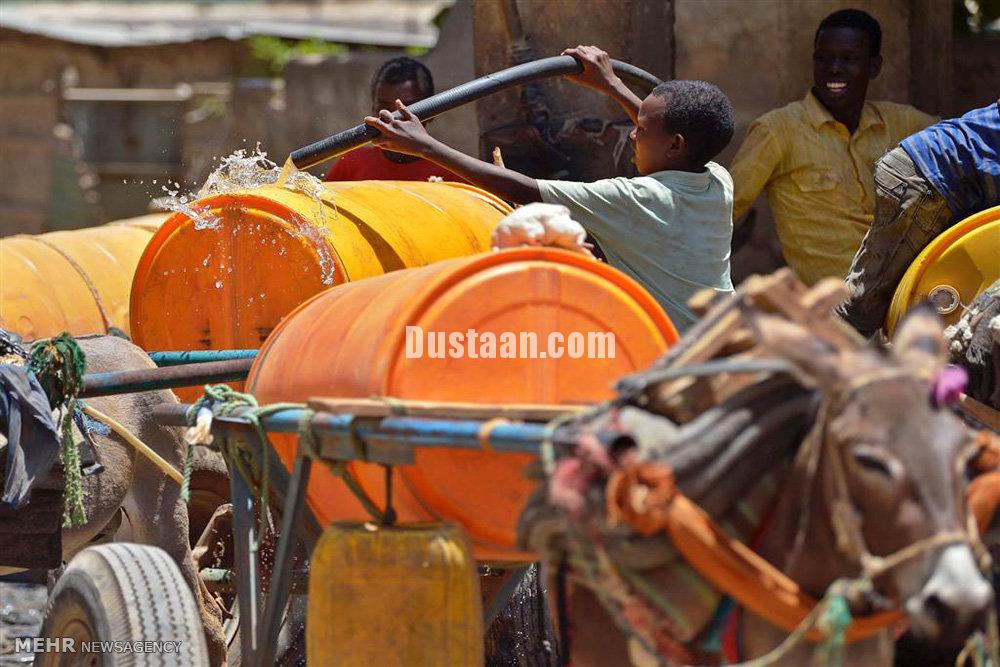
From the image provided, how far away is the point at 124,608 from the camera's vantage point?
4453 mm

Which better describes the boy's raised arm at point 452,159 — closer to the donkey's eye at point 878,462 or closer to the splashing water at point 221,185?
the splashing water at point 221,185

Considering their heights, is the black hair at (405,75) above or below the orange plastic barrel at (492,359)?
above

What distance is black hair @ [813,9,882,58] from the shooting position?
6.62m

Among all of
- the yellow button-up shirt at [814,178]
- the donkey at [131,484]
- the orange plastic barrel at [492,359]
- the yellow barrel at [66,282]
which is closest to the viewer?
the orange plastic barrel at [492,359]

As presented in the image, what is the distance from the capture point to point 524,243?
149 inches

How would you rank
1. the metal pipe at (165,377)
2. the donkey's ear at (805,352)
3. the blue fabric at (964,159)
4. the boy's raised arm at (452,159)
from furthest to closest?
the blue fabric at (964,159)
the metal pipe at (165,377)
the boy's raised arm at (452,159)
the donkey's ear at (805,352)

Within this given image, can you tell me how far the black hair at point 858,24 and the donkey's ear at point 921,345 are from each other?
3940 millimetres

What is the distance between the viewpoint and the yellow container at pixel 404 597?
3375mm

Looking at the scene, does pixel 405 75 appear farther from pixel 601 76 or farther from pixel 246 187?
pixel 246 187

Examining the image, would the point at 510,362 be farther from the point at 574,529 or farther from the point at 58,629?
the point at 58,629

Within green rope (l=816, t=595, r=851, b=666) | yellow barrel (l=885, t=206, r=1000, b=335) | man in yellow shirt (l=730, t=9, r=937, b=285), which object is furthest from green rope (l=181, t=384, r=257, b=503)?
man in yellow shirt (l=730, t=9, r=937, b=285)

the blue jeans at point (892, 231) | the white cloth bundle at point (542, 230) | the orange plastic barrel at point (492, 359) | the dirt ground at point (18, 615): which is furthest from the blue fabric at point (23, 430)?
the blue jeans at point (892, 231)

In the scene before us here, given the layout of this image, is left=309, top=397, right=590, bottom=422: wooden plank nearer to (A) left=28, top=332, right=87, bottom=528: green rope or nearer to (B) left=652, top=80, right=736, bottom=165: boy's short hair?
(B) left=652, top=80, right=736, bottom=165: boy's short hair

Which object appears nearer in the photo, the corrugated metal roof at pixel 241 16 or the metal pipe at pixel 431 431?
the metal pipe at pixel 431 431
